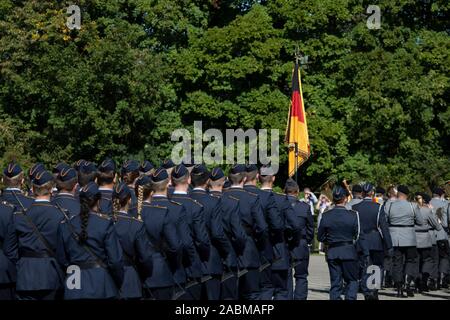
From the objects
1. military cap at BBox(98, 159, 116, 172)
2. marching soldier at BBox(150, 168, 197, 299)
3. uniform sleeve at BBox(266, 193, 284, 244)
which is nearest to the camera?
military cap at BBox(98, 159, 116, 172)

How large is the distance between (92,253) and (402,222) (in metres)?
10.5

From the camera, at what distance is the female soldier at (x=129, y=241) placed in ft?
33.3

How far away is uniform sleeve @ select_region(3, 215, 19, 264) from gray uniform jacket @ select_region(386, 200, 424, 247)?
10026 mm

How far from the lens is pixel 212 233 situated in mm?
12164

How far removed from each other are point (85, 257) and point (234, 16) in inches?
1381

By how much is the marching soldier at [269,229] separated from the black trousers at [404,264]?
5.48 meters

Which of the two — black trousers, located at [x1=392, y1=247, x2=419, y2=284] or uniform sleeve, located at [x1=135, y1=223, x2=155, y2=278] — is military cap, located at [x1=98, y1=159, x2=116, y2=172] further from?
black trousers, located at [x1=392, y1=247, x2=419, y2=284]

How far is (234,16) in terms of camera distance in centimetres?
4378

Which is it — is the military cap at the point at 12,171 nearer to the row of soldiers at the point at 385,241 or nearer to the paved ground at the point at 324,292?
the row of soldiers at the point at 385,241

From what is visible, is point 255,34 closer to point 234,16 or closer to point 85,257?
point 234,16

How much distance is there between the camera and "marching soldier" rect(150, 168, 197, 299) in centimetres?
1112

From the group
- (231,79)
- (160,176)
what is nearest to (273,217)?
(160,176)

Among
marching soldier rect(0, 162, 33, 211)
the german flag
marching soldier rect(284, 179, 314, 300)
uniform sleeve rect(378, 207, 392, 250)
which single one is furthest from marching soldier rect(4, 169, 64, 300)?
the german flag
